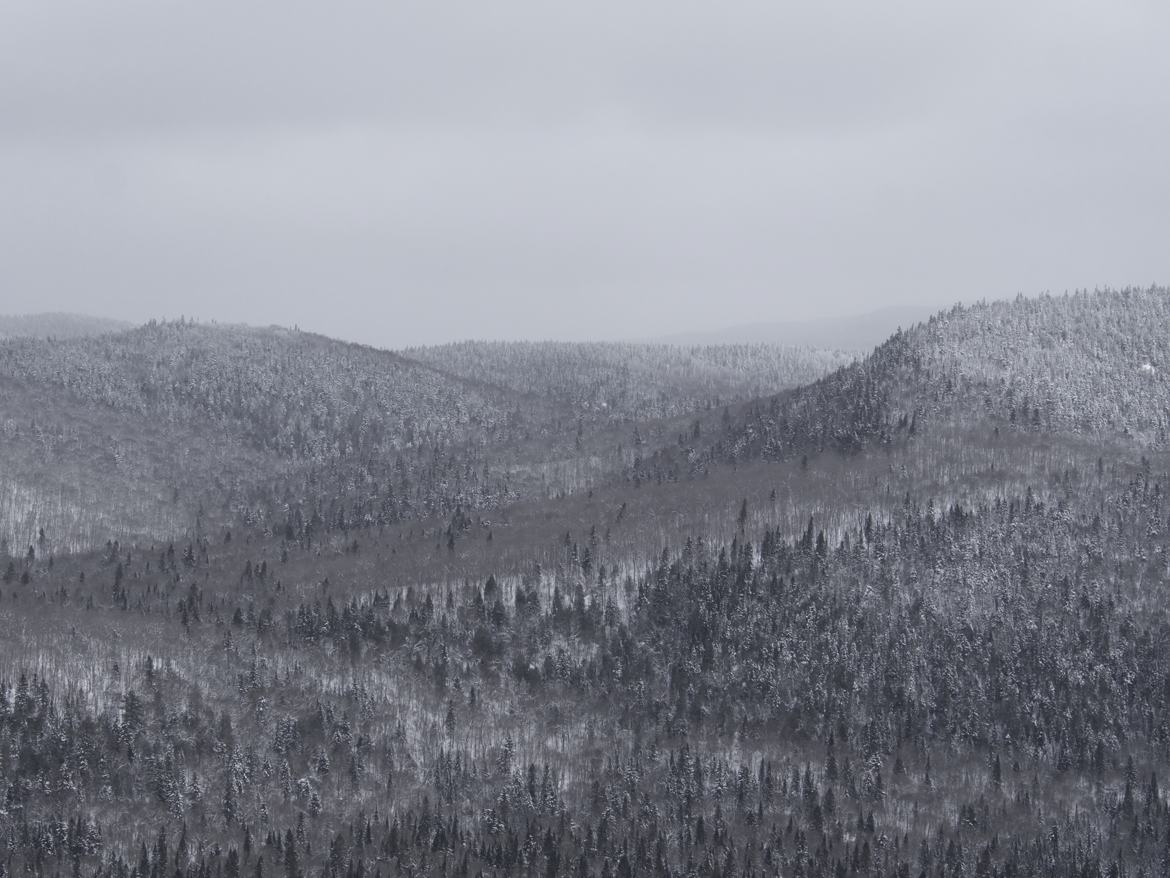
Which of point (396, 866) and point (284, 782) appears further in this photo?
point (284, 782)

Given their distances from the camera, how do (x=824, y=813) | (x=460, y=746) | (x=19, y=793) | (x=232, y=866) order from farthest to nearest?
(x=460, y=746)
(x=824, y=813)
(x=19, y=793)
(x=232, y=866)

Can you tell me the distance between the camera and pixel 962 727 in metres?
197

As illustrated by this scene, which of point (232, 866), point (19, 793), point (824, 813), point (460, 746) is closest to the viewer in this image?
point (232, 866)

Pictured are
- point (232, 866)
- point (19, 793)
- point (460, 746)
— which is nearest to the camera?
point (232, 866)

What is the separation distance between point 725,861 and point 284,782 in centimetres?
5850

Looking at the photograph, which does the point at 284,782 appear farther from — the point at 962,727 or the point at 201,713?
the point at 962,727

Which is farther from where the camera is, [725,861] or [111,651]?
[111,651]

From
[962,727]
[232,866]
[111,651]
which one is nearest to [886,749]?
[962,727]

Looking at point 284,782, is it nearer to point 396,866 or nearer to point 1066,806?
point 396,866

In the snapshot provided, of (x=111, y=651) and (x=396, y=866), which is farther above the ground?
(x=111, y=651)

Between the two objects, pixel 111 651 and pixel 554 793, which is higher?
pixel 111 651

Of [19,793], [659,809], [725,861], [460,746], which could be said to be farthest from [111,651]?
[725,861]

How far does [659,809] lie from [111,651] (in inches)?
3251

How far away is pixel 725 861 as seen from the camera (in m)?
161
